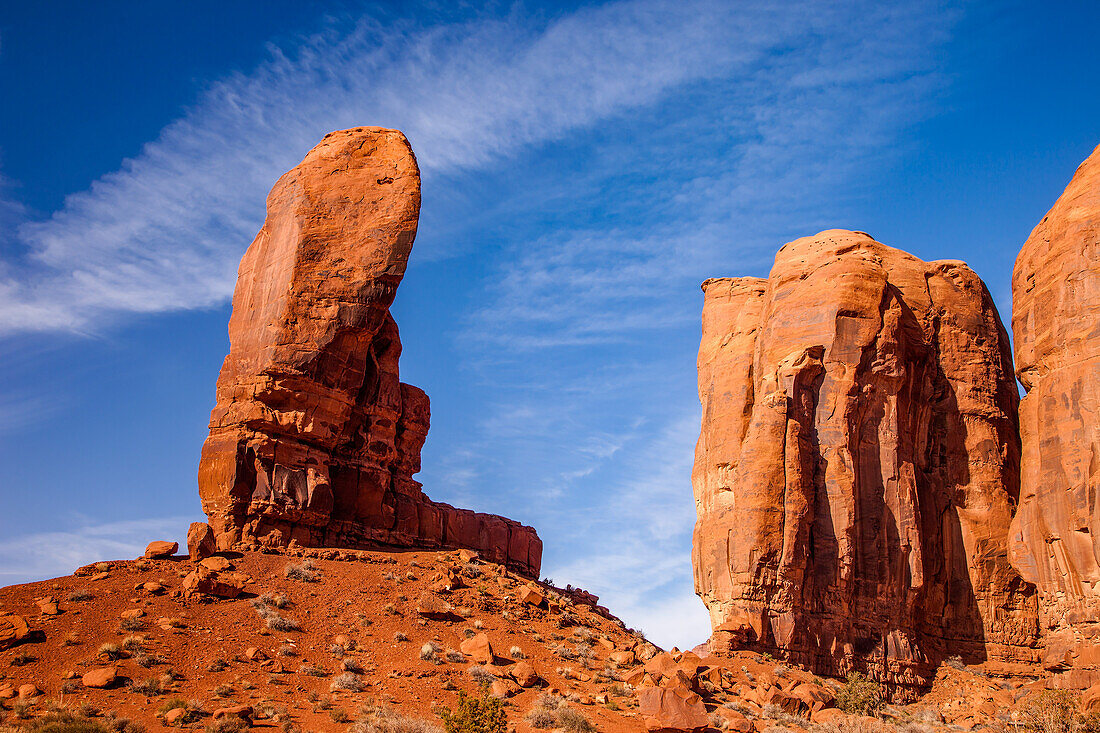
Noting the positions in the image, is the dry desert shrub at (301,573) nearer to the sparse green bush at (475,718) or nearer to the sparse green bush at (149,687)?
the sparse green bush at (149,687)

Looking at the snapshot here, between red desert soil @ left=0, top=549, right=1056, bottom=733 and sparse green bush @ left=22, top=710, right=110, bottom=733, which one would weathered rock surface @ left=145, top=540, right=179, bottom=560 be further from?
sparse green bush @ left=22, top=710, right=110, bottom=733

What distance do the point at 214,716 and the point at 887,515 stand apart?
2638 centimetres

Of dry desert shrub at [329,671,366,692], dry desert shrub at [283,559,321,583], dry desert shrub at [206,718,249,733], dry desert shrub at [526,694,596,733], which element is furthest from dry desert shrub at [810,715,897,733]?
dry desert shrub at [283,559,321,583]

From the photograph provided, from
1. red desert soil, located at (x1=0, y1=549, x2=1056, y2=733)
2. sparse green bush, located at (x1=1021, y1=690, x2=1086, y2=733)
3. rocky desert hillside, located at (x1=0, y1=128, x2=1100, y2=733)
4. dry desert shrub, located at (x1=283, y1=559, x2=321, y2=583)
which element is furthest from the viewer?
dry desert shrub, located at (x1=283, y1=559, x2=321, y2=583)

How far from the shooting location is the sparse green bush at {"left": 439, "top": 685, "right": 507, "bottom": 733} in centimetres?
2012

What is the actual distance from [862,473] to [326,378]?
20.2m

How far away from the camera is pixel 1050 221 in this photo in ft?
124

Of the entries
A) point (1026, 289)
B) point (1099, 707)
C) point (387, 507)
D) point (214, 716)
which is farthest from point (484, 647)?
point (1026, 289)

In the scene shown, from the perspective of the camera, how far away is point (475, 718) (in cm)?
2036

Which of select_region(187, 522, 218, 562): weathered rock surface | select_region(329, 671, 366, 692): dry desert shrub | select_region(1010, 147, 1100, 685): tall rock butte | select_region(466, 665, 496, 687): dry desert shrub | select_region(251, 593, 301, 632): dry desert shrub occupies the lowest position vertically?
select_region(329, 671, 366, 692): dry desert shrub

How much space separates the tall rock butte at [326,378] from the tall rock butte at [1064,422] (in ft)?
68.1

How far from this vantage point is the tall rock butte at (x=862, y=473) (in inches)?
1415

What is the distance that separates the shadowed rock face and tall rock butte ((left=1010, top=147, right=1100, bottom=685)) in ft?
0.11

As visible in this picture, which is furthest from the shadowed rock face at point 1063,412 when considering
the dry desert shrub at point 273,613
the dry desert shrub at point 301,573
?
the dry desert shrub at point 273,613
